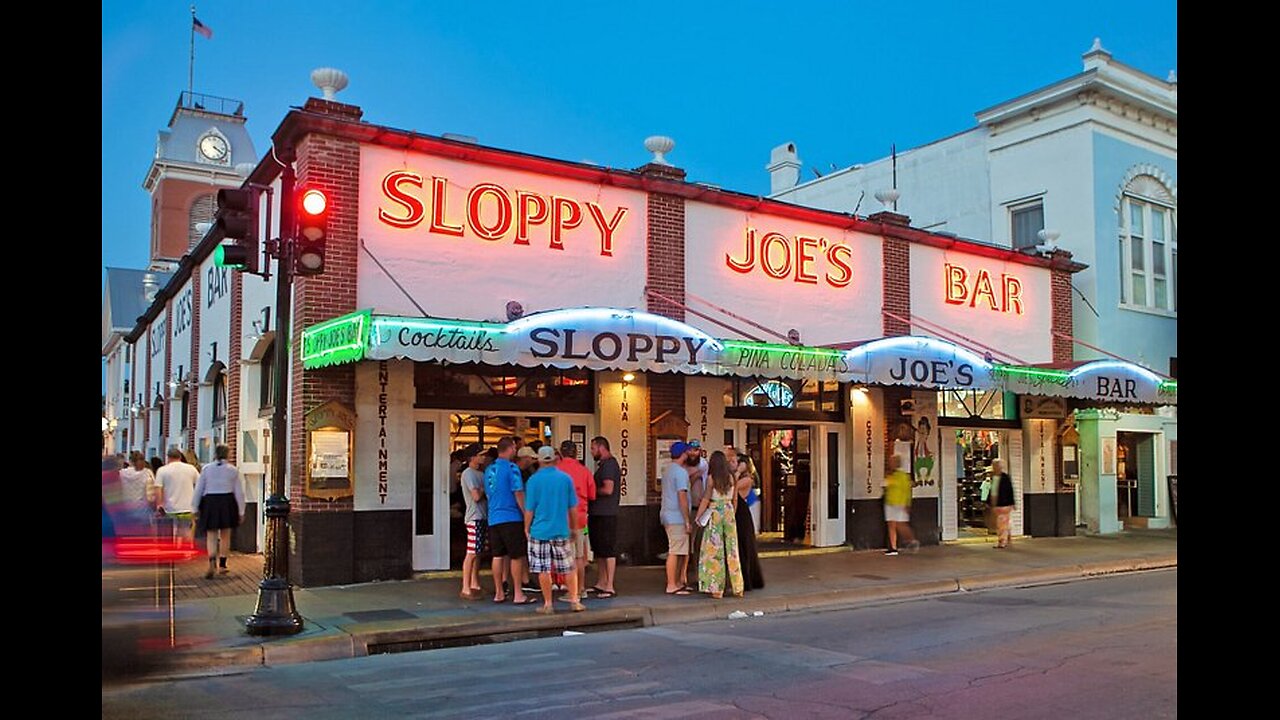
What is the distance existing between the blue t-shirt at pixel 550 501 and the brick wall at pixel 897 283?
9.60 metres

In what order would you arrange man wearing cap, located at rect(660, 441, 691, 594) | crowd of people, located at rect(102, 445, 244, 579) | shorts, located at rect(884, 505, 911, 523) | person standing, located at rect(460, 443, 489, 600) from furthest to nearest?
1. shorts, located at rect(884, 505, 911, 523)
2. crowd of people, located at rect(102, 445, 244, 579)
3. man wearing cap, located at rect(660, 441, 691, 594)
4. person standing, located at rect(460, 443, 489, 600)

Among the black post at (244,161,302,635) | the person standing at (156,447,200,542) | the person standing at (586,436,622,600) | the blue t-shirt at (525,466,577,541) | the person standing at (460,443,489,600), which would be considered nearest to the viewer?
the black post at (244,161,302,635)

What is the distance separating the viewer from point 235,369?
17.9 metres

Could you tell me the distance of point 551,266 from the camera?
49.6ft

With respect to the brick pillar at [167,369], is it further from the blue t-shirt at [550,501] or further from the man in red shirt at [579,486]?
the blue t-shirt at [550,501]

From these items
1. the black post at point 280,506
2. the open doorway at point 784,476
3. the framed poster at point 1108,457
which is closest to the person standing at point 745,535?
the open doorway at point 784,476

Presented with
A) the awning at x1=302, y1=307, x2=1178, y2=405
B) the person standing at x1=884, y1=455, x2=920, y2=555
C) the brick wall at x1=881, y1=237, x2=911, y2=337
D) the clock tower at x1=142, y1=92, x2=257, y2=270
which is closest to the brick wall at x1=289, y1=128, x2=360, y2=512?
the awning at x1=302, y1=307, x2=1178, y2=405

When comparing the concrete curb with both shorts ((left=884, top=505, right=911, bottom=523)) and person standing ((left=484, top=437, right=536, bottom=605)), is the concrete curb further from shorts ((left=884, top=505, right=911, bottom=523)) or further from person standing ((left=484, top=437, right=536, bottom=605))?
shorts ((left=884, top=505, right=911, bottom=523))

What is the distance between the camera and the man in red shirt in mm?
11844

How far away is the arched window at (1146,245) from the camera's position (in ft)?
76.4

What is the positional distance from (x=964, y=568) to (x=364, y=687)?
1023 cm

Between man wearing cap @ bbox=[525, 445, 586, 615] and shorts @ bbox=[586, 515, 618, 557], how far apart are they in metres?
1.14

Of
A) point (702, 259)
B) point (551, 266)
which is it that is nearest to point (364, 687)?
point (551, 266)
